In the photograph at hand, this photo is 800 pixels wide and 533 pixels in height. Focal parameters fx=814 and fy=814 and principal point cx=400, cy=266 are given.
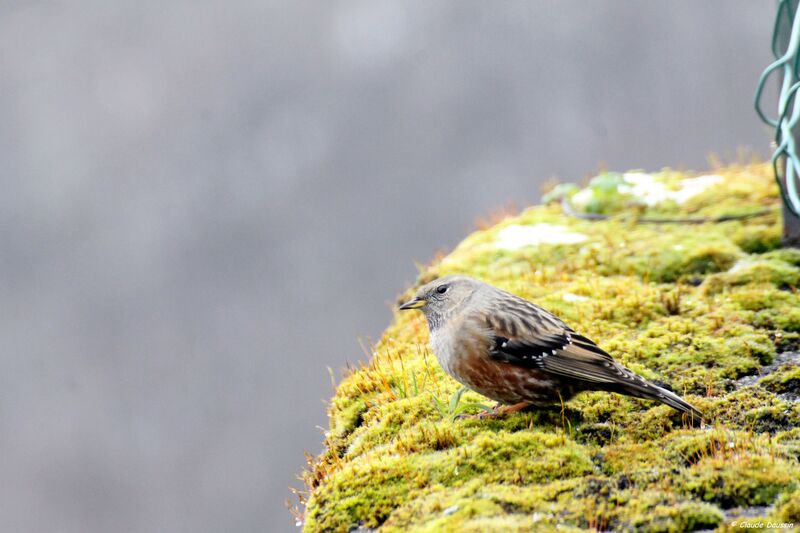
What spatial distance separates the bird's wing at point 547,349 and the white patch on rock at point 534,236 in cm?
328

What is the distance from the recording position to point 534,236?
8359mm

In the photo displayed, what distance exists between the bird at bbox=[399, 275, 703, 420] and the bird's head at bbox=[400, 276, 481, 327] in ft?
0.53

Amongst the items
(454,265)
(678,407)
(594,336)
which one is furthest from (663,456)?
(454,265)

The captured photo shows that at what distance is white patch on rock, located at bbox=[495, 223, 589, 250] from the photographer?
813 cm

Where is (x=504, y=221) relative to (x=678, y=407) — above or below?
above

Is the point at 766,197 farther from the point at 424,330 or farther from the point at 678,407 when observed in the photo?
the point at 678,407

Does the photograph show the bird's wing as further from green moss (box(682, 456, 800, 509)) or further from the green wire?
the green wire

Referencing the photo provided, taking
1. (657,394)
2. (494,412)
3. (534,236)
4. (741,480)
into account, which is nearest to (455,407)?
(494,412)

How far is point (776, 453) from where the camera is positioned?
3977mm

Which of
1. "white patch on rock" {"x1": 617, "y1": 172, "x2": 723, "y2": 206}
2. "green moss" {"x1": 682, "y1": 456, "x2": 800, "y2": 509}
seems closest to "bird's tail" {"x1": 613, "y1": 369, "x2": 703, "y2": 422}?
"green moss" {"x1": 682, "y1": 456, "x2": 800, "y2": 509}

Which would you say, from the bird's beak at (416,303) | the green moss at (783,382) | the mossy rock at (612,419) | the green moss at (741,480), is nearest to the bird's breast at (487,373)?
the mossy rock at (612,419)

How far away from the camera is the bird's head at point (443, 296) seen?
5.14 m

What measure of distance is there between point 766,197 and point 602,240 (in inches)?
74.8

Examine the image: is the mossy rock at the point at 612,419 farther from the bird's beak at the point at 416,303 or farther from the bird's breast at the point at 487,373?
the bird's beak at the point at 416,303
